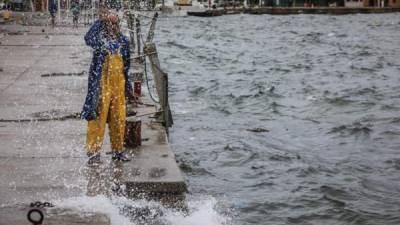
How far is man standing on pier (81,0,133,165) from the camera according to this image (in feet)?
27.5

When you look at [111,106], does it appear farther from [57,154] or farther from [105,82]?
[57,154]

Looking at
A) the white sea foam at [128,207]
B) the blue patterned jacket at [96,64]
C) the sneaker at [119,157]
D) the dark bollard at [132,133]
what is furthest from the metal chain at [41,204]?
the dark bollard at [132,133]

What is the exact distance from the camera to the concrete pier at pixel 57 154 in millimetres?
7719

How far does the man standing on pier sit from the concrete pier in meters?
0.41

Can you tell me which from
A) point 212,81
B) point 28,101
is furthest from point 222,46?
point 28,101

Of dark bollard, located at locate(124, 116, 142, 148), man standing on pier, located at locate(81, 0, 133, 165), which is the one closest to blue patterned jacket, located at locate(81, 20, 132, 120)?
man standing on pier, located at locate(81, 0, 133, 165)

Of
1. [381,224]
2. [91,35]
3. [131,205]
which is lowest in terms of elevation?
[381,224]

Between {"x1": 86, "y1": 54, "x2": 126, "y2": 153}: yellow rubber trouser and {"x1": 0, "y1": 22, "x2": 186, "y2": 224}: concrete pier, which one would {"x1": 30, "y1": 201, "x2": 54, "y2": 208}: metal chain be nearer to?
{"x1": 0, "y1": 22, "x2": 186, "y2": 224}: concrete pier

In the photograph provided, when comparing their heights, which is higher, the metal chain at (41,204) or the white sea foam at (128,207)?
the metal chain at (41,204)

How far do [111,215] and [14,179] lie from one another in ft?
5.53

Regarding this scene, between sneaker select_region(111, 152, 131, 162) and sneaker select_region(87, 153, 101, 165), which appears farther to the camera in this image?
sneaker select_region(111, 152, 131, 162)

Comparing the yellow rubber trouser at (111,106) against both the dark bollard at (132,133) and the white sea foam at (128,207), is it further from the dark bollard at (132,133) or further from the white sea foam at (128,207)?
the white sea foam at (128,207)

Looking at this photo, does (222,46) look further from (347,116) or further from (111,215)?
(111,215)

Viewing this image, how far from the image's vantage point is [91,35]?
8.39m
